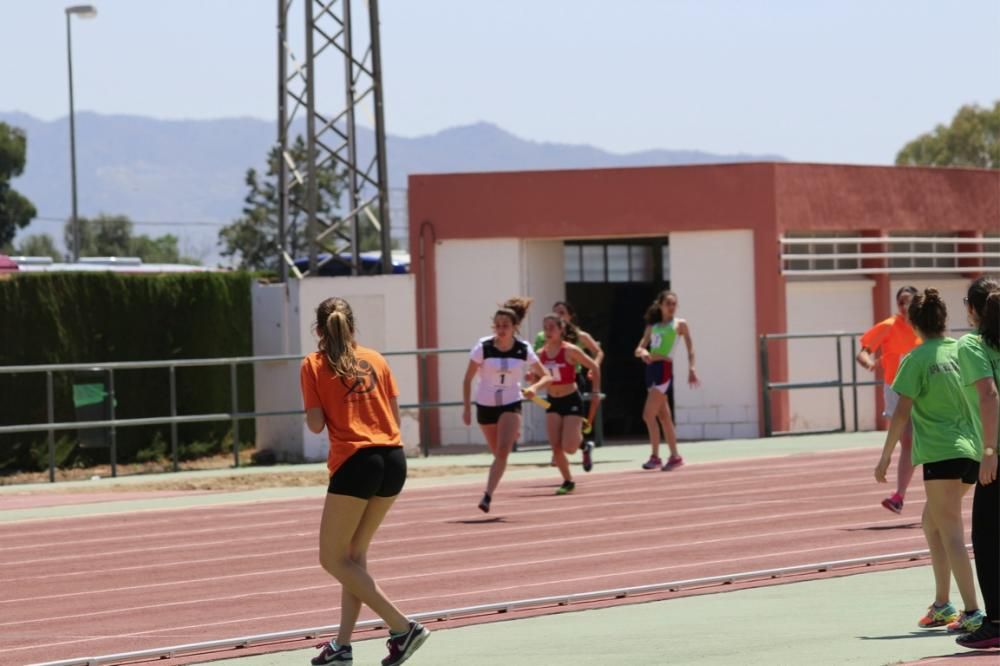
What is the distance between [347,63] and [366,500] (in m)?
17.4

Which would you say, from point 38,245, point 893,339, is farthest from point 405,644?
point 38,245

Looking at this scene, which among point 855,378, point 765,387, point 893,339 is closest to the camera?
point 893,339

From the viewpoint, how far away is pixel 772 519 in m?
16.6

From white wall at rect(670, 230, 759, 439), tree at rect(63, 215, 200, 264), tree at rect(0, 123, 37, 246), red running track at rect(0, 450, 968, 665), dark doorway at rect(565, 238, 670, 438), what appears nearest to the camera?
red running track at rect(0, 450, 968, 665)

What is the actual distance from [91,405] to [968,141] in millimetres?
64250

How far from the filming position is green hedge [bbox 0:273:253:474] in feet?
85.1

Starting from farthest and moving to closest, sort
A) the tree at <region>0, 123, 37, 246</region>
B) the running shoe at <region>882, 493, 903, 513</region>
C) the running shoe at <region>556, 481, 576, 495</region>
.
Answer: the tree at <region>0, 123, 37, 246</region>, the running shoe at <region>556, 481, 576, 495</region>, the running shoe at <region>882, 493, 903, 513</region>

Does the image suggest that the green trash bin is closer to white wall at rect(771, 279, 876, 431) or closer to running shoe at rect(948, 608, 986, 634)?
white wall at rect(771, 279, 876, 431)

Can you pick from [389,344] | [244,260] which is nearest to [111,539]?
[389,344]

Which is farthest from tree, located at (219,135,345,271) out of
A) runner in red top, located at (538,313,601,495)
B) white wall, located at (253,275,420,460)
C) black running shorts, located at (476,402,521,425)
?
black running shorts, located at (476,402,521,425)

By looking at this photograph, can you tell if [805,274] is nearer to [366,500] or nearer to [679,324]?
[679,324]

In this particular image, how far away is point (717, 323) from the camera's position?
2936cm

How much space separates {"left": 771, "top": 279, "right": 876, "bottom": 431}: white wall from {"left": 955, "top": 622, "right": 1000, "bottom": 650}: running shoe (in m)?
20.1

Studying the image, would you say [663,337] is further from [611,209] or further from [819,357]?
[819,357]
